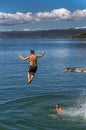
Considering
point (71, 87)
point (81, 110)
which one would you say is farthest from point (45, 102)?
point (71, 87)

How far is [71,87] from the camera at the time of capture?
51.8 m

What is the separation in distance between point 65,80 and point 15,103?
19100 millimetres

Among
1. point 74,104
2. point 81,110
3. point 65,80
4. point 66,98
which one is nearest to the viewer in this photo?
point 81,110

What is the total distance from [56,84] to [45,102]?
13845mm

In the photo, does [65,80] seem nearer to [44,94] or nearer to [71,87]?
[71,87]

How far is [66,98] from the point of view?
1705 inches

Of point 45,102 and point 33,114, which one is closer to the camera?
point 33,114

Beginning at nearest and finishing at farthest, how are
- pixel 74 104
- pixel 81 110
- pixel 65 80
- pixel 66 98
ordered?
pixel 81 110 → pixel 74 104 → pixel 66 98 → pixel 65 80

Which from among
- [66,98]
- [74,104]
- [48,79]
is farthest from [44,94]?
[48,79]

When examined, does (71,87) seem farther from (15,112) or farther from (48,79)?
(15,112)

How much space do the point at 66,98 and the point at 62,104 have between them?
339cm

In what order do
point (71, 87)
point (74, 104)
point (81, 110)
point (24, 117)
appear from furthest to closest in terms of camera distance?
point (71, 87), point (74, 104), point (81, 110), point (24, 117)

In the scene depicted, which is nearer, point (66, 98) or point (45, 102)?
point (45, 102)

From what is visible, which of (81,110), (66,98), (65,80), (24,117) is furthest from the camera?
(65,80)
